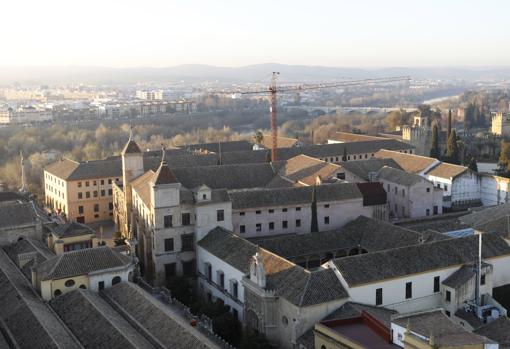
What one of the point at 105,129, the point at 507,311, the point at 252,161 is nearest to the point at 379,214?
the point at 507,311

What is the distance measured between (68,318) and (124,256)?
6.17 meters

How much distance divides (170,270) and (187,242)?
7.05ft

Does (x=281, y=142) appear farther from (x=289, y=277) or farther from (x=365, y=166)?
(x=289, y=277)

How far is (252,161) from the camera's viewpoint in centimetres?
6888

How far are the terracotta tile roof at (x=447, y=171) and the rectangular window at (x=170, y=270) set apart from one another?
2938 centimetres

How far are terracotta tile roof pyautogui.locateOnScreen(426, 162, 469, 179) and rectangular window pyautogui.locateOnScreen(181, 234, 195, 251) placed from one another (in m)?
28.1

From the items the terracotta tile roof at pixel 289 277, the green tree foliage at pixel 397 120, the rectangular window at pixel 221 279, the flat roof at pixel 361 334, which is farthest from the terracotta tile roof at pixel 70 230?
the green tree foliage at pixel 397 120

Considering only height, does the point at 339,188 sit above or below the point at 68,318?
above

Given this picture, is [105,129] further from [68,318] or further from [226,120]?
[68,318]

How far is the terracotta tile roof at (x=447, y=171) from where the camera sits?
198 feet

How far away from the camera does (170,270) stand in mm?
→ 43125

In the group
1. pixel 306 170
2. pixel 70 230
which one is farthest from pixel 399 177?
pixel 70 230

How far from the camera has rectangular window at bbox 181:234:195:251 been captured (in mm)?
42938

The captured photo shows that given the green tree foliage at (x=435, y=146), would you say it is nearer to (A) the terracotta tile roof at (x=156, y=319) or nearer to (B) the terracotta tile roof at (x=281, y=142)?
(B) the terracotta tile roof at (x=281, y=142)
